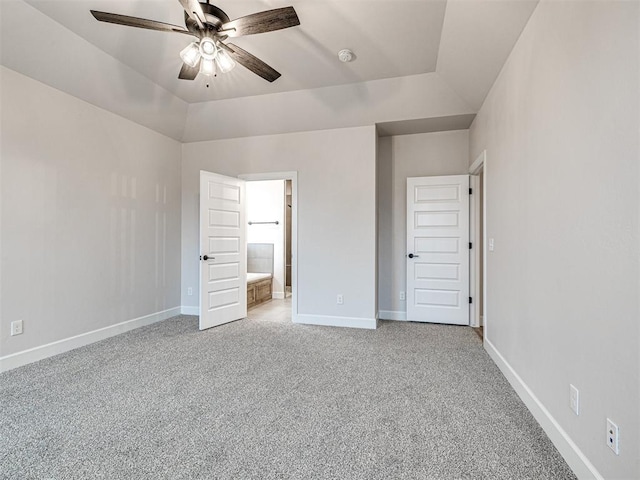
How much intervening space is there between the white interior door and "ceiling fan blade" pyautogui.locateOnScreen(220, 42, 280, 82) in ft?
7.86

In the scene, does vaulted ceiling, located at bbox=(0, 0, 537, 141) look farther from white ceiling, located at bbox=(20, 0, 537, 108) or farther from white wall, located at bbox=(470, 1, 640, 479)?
white wall, located at bbox=(470, 1, 640, 479)

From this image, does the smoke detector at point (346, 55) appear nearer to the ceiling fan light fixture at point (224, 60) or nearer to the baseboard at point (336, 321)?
the ceiling fan light fixture at point (224, 60)

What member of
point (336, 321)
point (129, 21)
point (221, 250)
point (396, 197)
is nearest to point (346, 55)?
point (129, 21)

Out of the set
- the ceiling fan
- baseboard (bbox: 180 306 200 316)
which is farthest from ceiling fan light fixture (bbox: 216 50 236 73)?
baseboard (bbox: 180 306 200 316)

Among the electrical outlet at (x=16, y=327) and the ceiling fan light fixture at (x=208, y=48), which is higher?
the ceiling fan light fixture at (x=208, y=48)

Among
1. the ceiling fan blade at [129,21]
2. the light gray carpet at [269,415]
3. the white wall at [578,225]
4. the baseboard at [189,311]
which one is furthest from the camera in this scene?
the baseboard at [189,311]

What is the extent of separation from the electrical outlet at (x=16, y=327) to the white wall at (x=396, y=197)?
3.92 m

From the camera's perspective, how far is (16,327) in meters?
2.79

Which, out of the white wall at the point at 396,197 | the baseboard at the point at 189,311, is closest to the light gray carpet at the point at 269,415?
the white wall at the point at 396,197

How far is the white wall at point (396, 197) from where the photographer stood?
4.31 m

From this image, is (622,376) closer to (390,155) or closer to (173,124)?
(390,155)

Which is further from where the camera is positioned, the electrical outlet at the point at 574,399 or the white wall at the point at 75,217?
the white wall at the point at 75,217

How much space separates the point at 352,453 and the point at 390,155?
374cm

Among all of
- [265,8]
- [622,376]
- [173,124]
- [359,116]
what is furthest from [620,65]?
[173,124]
